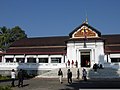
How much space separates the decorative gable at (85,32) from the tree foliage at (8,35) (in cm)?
3546

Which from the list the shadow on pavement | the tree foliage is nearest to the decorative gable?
the shadow on pavement

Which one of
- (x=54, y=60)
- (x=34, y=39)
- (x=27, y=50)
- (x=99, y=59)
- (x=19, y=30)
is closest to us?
(x=99, y=59)

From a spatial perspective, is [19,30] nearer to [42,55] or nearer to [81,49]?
[42,55]

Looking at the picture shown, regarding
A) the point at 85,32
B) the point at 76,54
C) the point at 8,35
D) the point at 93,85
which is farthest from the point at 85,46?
the point at 8,35

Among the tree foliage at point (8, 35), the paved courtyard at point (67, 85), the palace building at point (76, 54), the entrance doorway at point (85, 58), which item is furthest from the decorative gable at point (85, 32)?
the tree foliage at point (8, 35)

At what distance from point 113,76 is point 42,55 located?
1884 centimetres

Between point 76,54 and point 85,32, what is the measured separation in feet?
15.1

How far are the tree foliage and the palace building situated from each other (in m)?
25.7

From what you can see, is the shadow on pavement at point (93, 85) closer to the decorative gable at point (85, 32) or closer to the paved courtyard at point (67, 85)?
the paved courtyard at point (67, 85)

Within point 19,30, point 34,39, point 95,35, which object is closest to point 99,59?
point 95,35

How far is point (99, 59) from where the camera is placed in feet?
145

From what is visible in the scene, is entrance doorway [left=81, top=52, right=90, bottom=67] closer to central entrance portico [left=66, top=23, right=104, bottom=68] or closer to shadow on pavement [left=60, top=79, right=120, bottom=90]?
central entrance portico [left=66, top=23, right=104, bottom=68]

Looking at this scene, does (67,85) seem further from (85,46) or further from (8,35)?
(8,35)

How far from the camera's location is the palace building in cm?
4350
